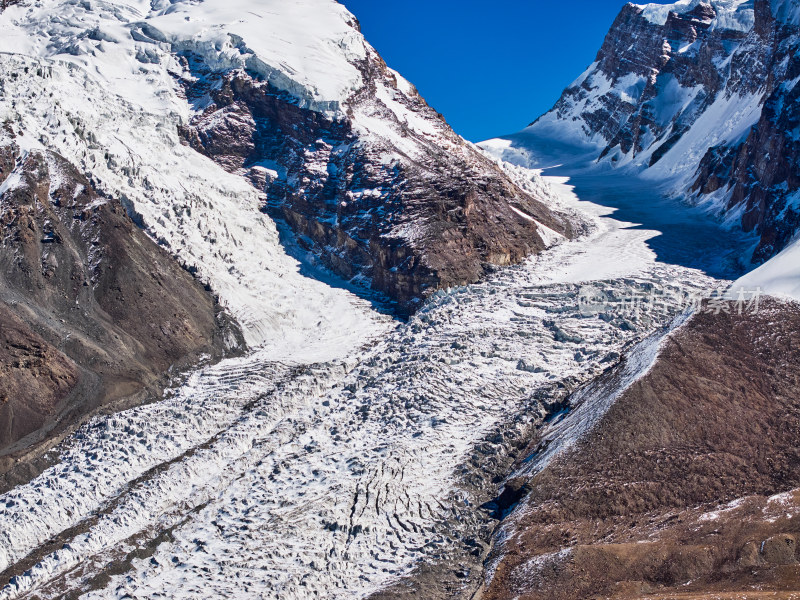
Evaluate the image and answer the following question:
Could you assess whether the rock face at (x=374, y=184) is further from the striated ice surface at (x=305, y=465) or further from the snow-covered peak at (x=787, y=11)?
the snow-covered peak at (x=787, y=11)

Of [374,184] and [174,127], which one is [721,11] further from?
[174,127]

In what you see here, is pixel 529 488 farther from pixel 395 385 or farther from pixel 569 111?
pixel 569 111

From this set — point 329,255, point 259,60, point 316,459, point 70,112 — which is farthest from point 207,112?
point 316,459

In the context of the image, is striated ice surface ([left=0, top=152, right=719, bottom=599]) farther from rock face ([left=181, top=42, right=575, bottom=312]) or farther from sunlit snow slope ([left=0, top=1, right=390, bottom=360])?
rock face ([left=181, top=42, right=575, bottom=312])

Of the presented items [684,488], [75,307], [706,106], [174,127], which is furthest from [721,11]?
[75,307]

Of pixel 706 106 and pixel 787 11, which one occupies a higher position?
pixel 787 11

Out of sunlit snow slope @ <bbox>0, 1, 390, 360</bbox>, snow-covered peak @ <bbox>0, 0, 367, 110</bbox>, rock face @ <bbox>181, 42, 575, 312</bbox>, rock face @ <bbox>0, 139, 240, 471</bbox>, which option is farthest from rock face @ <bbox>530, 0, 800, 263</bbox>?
rock face @ <bbox>0, 139, 240, 471</bbox>

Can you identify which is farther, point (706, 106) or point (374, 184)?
point (706, 106)
